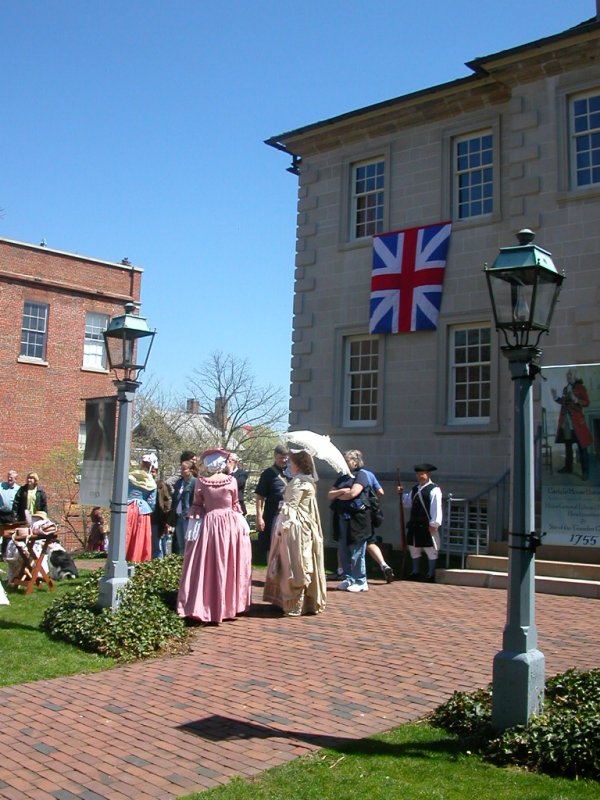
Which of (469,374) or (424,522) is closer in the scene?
(424,522)

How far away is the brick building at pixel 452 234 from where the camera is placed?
15.8 metres

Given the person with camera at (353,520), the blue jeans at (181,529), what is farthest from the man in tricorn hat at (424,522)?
the blue jeans at (181,529)

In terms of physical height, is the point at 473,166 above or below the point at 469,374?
above

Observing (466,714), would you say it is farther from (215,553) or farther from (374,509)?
(374,509)

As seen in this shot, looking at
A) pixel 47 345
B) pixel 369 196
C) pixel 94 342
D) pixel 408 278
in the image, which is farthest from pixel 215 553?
pixel 94 342

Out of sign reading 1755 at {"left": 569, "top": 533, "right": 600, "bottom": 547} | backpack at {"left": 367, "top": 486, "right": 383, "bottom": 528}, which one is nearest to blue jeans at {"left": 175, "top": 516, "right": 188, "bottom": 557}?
backpack at {"left": 367, "top": 486, "right": 383, "bottom": 528}

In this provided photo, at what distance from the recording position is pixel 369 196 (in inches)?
755

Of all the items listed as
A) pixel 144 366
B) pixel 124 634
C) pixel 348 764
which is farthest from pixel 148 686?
pixel 144 366

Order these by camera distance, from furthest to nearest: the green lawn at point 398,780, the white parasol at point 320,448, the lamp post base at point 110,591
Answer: the white parasol at point 320,448 < the lamp post base at point 110,591 < the green lawn at point 398,780

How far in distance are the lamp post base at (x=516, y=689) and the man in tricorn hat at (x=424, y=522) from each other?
7469 mm

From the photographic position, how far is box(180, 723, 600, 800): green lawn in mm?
4609

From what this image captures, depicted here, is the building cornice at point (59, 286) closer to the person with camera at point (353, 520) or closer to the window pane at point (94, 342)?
the window pane at point (94, 342)

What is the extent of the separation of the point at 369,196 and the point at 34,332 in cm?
1626

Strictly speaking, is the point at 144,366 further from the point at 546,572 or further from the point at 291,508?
the point at 546,572
